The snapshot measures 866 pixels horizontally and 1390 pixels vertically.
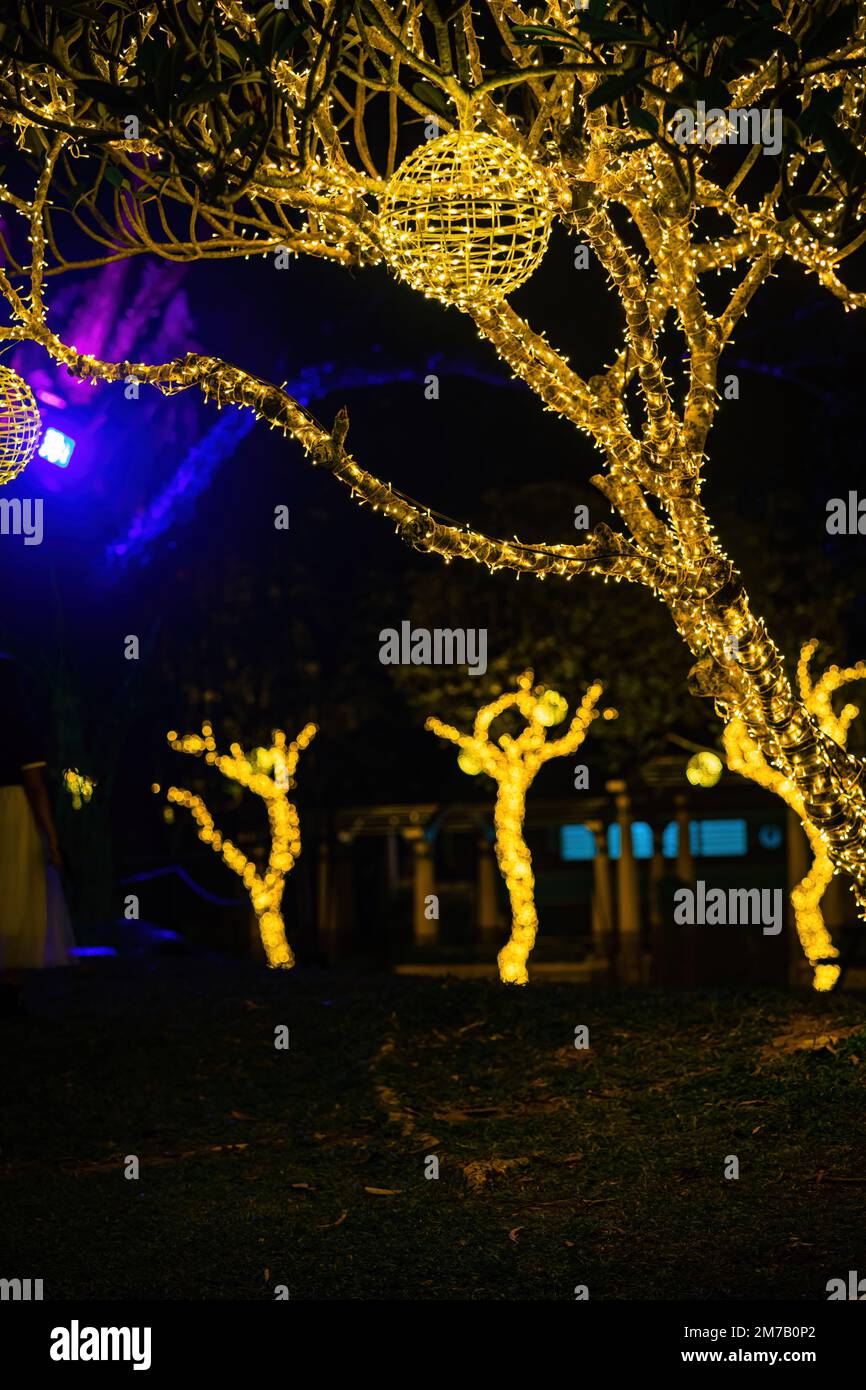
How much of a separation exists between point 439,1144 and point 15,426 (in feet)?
13.8

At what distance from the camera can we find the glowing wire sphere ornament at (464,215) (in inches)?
227

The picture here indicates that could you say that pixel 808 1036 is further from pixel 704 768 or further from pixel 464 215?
pixel 704 768

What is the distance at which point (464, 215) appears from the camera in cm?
583

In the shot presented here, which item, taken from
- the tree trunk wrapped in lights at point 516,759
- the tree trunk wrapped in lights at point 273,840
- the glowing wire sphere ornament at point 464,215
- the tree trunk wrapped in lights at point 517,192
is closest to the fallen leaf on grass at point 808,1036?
the tree trunk wrapped in lights at point 517,192

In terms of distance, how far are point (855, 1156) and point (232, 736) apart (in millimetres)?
17983

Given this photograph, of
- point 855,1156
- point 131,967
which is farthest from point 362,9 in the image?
point 131,967

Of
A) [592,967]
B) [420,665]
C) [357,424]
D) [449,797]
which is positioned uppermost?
[357,424]

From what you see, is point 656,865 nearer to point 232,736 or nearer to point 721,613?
point 232,736

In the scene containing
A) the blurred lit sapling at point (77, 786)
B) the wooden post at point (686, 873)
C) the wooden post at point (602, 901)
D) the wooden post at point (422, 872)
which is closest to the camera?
the blurred lit sapling at point (77, 786)

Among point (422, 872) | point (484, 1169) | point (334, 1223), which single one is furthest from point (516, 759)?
point (334, 1223)

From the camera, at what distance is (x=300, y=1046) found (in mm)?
9219

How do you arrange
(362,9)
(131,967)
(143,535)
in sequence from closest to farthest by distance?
(362,9)
(131,967)
(143,535)

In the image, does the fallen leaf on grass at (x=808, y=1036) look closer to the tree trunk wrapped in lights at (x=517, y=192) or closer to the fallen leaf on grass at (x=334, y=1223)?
the tree trunk wrapped in lights at (x=517, y=192)

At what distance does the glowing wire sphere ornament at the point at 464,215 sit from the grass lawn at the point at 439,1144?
3.50 m
